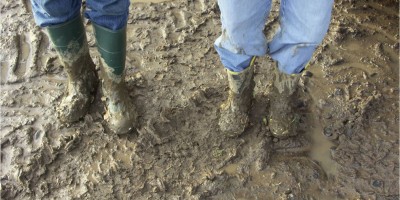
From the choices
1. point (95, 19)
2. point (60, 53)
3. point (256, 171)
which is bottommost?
point (256, 171)

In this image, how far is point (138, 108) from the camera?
84.4 inches

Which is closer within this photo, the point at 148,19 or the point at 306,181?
the point at 306,181

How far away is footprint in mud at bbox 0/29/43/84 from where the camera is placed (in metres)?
2.29

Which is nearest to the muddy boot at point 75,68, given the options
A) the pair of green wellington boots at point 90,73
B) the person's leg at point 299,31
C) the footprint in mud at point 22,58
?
the pair of green wellington boots at point 90,73

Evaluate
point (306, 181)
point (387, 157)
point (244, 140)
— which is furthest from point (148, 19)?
point (387, 157)

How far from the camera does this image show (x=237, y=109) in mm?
1964

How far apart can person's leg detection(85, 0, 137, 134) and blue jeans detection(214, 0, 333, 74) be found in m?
0.40

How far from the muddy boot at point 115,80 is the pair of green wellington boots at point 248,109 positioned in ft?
1.46

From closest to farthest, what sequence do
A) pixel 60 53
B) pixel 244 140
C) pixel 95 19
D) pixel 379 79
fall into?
pixel 95 19 < pixel 60 53 < pixel 244 140 < pixel 379 79

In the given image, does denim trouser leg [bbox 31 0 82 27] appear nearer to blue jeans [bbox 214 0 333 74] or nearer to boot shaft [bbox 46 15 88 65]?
boot shaft [bbox 46 15 88 65]

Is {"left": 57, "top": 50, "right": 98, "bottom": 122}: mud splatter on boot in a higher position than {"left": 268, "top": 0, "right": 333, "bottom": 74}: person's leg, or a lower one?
lower

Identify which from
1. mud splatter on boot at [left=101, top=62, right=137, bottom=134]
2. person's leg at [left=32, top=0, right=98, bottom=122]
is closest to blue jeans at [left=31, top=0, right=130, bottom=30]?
person's leg at [left=32, top=0, right=98, bottom=122]

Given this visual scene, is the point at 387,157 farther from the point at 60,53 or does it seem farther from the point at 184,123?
the point at 60,53

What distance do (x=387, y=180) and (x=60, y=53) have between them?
1.56 metres
